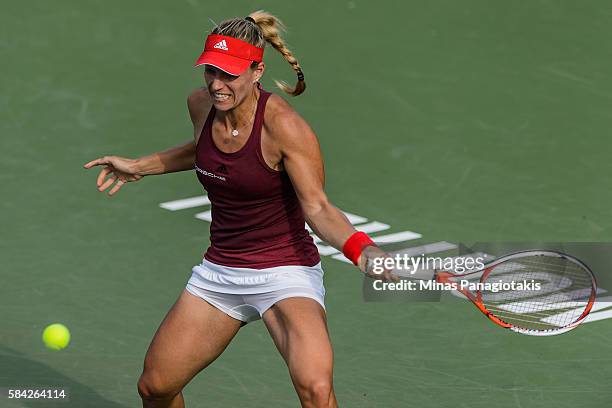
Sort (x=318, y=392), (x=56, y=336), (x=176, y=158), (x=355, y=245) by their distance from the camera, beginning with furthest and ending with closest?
(x=56, y=336) → (x=176, y=158) → (x=355, y=245) → (x=318, y=392)

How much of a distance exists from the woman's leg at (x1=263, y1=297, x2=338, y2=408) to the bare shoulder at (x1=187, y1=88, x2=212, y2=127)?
115 centimetres

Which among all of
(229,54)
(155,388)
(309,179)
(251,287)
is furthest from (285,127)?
(155,388)

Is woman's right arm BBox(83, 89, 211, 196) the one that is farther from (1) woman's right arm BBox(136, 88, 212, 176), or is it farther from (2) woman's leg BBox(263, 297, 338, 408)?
(2) woman's leg BBox(263, 297, 338, 408)

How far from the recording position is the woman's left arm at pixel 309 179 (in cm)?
806

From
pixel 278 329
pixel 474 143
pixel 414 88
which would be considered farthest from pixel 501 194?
pixel 278 329

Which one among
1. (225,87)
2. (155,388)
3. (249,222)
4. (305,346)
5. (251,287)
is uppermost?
(225,87)

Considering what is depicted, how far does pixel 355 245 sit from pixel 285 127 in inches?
29.7

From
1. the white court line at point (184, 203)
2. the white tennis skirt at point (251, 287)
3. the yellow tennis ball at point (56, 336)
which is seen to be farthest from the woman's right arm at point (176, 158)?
the white court line at point (184, 203)

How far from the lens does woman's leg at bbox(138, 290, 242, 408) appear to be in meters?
8.39

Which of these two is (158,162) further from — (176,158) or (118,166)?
(118,166)

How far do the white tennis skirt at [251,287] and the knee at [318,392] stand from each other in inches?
23.7

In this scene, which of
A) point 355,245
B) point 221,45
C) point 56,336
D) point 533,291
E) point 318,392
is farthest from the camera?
point 533,291

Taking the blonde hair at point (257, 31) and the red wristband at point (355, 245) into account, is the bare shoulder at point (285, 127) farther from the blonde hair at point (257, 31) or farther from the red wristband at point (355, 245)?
the red wristband at point (355, 245)

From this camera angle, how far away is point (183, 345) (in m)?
8.38
